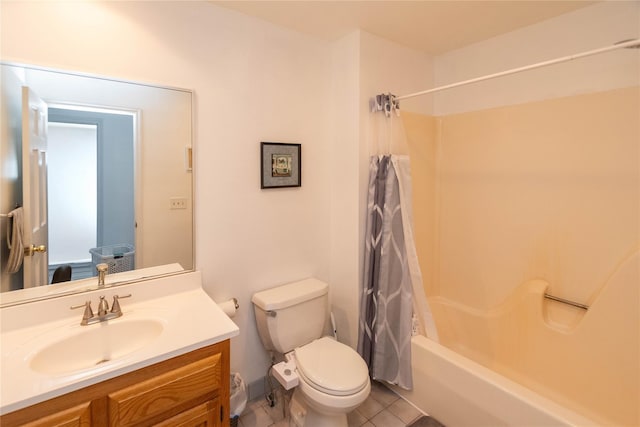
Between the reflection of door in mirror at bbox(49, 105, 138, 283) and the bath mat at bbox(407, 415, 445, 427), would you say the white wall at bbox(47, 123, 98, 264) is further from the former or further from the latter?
the bath mat at bbox(407, 415, 445, 427)

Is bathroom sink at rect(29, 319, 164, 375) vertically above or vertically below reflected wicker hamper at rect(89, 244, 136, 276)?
below

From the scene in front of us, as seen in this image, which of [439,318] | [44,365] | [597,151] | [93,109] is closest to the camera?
[44,365]

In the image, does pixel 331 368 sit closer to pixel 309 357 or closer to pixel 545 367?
pixel 309 357

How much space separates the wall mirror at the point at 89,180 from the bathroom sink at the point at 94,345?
24 cm

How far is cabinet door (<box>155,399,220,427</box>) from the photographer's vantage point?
120 centimetres

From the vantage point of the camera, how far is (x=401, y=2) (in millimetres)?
1730

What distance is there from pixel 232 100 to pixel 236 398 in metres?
1.65

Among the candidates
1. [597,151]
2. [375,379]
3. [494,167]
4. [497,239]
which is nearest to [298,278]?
[375,379]

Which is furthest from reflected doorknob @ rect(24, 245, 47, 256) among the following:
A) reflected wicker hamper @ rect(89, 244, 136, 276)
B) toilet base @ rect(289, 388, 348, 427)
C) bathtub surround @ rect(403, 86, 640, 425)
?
bathtub surround @ rect(403, 86, 640, 425)

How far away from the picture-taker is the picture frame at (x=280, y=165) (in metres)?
1.94

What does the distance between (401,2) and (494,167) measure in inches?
48.9

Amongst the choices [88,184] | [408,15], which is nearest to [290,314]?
[88,184]

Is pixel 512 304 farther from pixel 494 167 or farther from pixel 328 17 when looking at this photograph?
pixel 328 17

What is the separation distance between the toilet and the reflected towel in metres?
1.07
